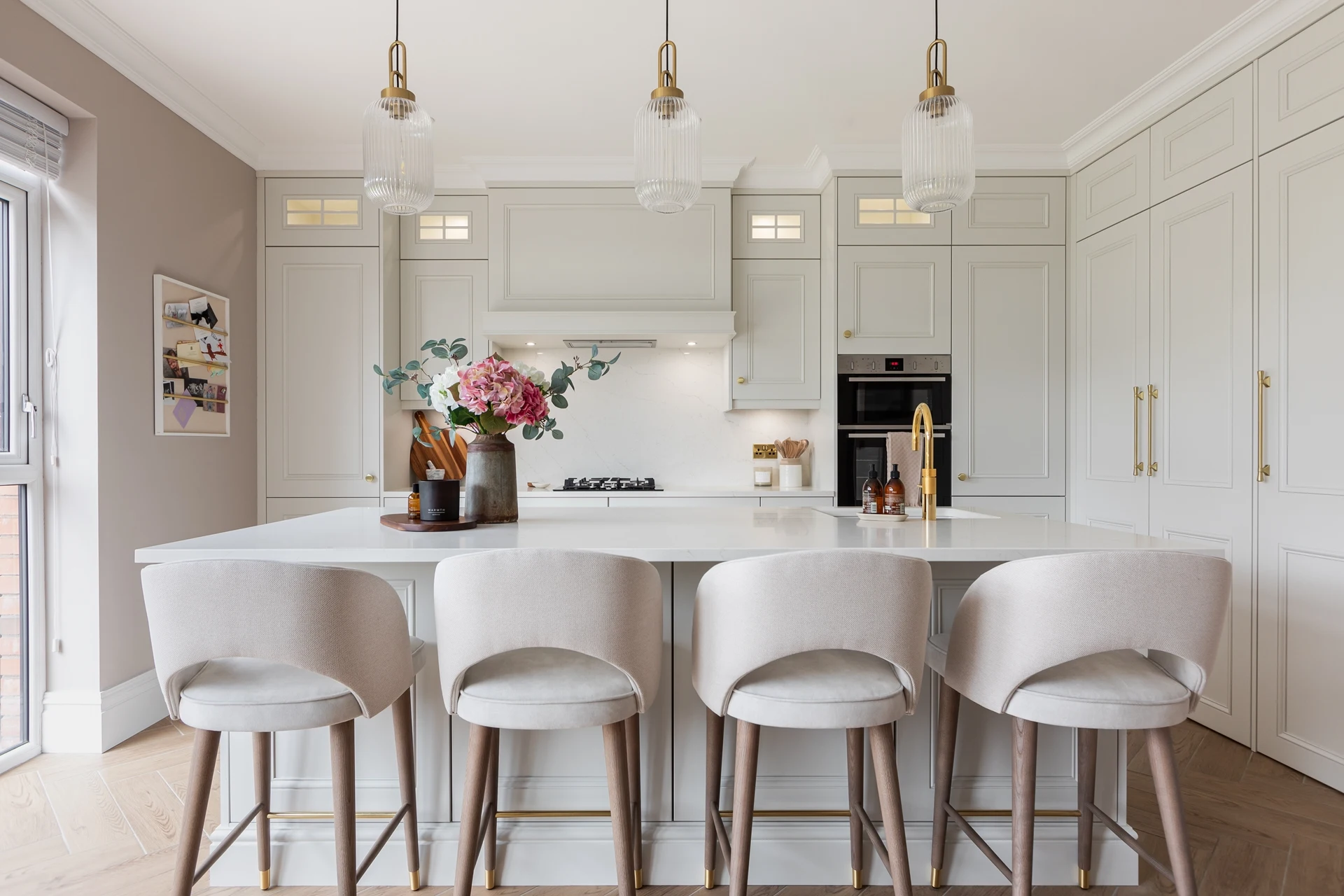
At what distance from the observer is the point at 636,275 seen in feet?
12.3

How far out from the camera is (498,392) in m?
1.95

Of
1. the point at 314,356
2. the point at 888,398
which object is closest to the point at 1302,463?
the point at 888,398

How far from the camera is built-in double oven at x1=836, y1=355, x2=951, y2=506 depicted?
3.67 m

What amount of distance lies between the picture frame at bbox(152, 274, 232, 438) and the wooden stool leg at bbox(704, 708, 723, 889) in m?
2.57

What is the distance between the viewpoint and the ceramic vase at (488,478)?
6.60ft

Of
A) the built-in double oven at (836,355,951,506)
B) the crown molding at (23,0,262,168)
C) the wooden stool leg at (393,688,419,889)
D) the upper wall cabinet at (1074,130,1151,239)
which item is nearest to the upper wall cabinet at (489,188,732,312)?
the built-in double oven at (836,355,951,506)

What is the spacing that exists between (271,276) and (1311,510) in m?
4.39

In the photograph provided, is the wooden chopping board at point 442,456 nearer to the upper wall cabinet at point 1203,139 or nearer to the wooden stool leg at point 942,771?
the wooden stool leg at point 942,771

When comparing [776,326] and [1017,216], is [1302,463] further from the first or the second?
[776,326]

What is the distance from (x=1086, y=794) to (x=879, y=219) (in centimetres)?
275

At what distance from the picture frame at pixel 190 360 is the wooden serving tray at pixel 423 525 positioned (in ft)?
5.38

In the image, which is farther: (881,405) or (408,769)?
(881,405)

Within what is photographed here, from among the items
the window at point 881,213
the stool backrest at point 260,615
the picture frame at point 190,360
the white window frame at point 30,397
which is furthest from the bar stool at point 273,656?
the window at point 881,213

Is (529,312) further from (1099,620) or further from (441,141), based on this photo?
(1099,620)
